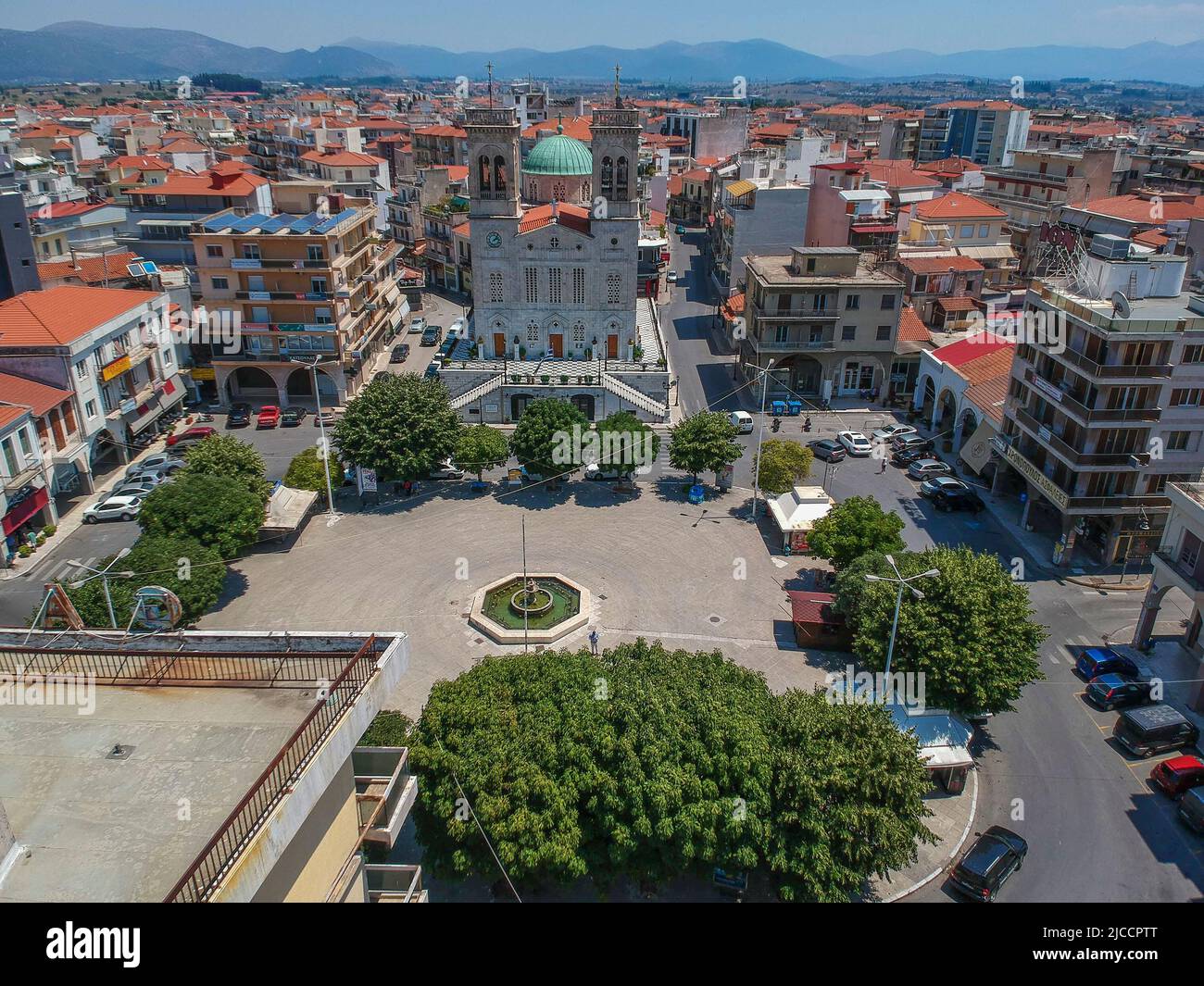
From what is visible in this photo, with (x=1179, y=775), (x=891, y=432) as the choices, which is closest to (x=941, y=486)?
(x=891, y=432)

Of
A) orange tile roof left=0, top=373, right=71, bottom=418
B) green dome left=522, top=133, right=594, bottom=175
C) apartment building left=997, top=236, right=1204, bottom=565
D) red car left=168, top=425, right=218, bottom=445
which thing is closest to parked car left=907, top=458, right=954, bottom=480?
apartment building left=997, top=236, right=1204, bottom=565

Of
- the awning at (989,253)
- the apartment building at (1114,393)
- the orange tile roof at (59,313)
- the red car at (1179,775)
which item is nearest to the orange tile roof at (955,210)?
the awning at (989,253)

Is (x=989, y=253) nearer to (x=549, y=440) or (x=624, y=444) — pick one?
(x=624, y=444)

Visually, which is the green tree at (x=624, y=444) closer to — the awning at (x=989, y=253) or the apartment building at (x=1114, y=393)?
the apartment building at (x=1114, y=393)

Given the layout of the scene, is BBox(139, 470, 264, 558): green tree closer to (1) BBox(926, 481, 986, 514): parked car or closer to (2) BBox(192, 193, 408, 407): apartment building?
Result: (2) BBox(192, 193, 408, 407): apartment building

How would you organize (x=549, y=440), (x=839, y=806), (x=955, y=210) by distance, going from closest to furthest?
1. (x=839, y=806)
2. (x=549, y=440)
3. (x=955, y=210)

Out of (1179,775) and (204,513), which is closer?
(1179,775)
